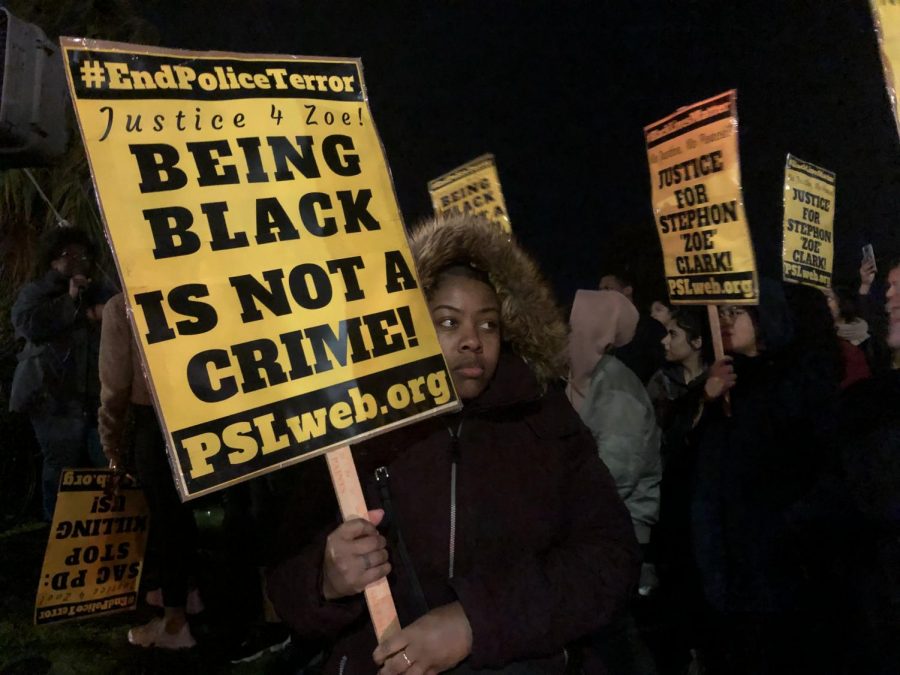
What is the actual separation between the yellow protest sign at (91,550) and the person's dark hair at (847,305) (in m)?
6.05

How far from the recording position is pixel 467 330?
216 cm

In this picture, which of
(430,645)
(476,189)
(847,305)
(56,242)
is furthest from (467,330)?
(847,305)

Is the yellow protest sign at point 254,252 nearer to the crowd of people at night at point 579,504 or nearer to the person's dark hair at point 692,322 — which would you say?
the crowd of people at night at point 579,504

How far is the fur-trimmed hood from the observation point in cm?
223

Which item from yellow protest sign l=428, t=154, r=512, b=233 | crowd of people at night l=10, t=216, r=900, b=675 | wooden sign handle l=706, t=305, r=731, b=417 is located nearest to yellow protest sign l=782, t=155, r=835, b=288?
crowd of people at night l=10, t=216, r=900, b=675

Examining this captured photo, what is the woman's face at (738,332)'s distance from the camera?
3938 mm

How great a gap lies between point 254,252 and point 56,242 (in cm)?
475

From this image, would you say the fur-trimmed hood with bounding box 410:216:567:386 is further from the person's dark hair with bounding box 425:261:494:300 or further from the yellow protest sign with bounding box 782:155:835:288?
the yellow protest sign with bounding box 782:155:835:288

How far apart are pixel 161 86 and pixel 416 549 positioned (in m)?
1.37

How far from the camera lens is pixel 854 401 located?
242 centimetres

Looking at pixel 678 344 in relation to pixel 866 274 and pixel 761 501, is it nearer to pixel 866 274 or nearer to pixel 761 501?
pixel 761 501

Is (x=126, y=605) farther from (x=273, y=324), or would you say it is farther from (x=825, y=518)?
(x=825, y=518)

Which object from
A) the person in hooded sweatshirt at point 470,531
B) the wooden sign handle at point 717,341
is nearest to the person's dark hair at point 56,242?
the person in hooded sweatshirt at point 470,531

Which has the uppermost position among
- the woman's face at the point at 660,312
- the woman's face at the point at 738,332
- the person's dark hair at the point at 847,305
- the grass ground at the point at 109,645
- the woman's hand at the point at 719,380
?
the woman's face at the point at 660,312
